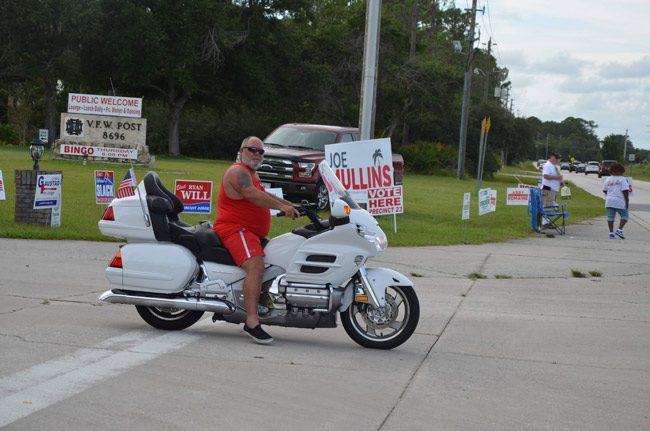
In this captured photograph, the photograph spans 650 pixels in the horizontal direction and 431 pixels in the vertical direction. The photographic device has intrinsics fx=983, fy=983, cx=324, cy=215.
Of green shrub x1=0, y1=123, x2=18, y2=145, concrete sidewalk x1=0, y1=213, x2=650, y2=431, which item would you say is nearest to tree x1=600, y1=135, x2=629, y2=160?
green shrub x1=0, y1=123, x2=18, y2=145

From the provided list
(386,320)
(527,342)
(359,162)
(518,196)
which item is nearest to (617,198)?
A: (518,196)

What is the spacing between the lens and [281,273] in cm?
862

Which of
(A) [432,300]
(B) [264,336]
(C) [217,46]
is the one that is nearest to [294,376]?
(B) [264,336]

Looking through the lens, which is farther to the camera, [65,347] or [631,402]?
[65,347]

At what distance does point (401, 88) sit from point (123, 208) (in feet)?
186

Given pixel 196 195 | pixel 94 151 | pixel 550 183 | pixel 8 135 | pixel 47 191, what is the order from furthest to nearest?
pixel 8 135, pixel 94 151, pixel 550 183, pixel 196 195, pixel 47 191

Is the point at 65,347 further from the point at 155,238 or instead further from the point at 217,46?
the point at 217,46

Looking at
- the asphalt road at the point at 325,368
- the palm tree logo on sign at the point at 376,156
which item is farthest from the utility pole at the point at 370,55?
the asphalt road at the point at 325,368

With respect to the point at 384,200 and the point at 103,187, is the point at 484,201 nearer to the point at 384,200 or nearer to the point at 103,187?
the point at 384,200

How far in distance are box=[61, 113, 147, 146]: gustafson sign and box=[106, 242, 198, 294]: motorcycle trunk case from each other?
28.7 m

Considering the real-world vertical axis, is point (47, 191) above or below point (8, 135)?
above

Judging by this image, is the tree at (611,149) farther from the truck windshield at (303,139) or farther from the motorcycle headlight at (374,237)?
A: the motorcycle headlight at (374,237)

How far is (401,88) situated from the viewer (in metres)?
64.7

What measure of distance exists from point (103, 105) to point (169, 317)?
29156mm
